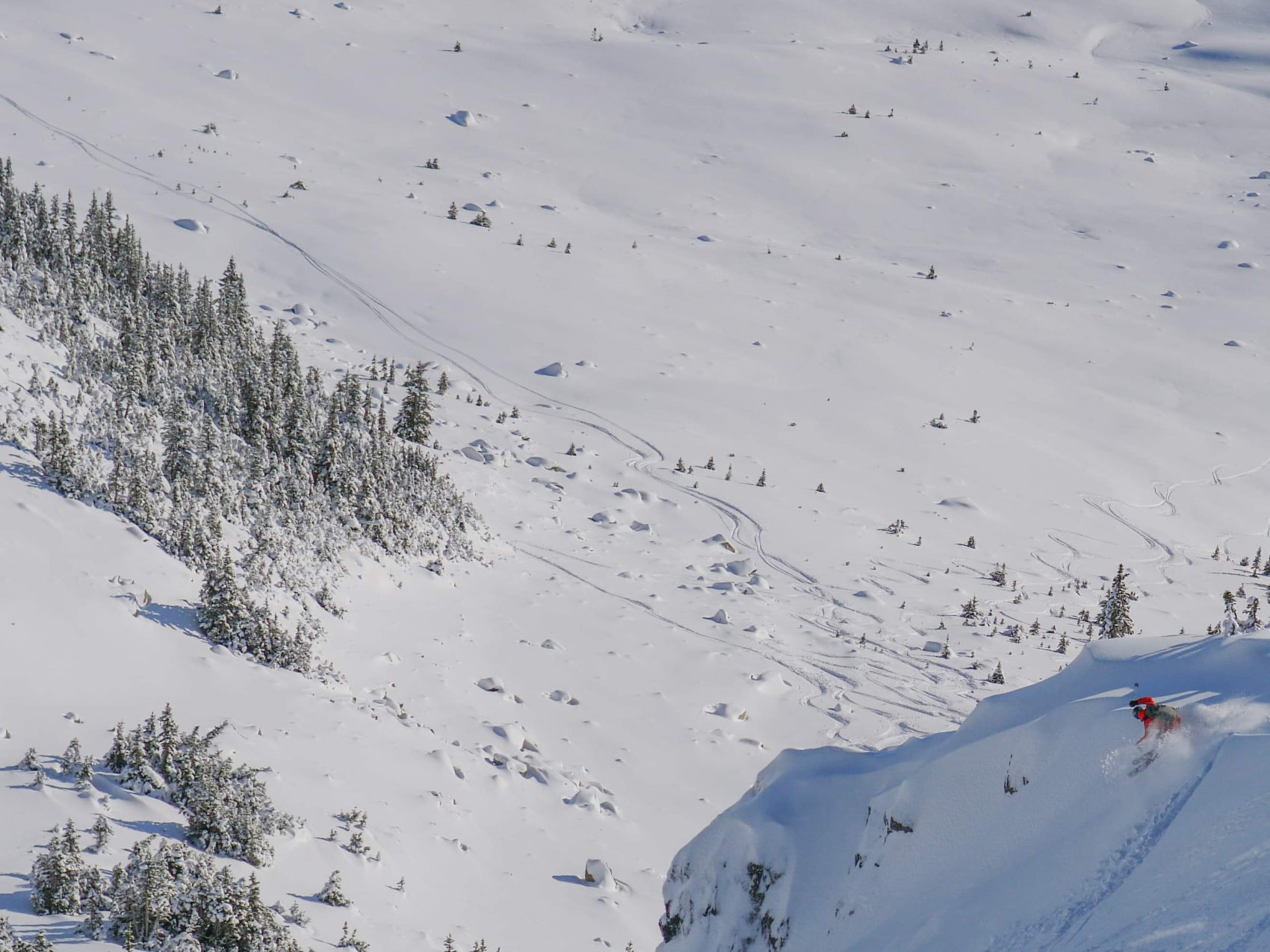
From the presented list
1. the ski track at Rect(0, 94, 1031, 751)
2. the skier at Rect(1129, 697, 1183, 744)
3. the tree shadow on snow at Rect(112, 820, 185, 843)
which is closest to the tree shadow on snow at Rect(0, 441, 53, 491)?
the tree shadow on snow at Rect(112, 820, 185, 843)

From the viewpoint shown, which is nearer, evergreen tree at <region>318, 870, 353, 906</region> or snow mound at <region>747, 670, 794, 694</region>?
evergreen tree at <region>318, 870, 353, 906</region>

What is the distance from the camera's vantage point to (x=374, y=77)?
75.8 m

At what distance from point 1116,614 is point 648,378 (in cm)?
2093

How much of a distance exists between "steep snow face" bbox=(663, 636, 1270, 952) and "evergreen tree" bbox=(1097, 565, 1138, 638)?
20.3m

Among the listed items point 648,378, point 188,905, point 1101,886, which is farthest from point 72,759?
point 648,378

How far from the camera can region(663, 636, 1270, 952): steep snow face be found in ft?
26.9

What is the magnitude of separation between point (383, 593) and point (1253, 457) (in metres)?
38.1

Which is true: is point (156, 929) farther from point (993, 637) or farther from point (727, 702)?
point (993, 637)

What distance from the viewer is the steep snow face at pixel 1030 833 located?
820 centimetres

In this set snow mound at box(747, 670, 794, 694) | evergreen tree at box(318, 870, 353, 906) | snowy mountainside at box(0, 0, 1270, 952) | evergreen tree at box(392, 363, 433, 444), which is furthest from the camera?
evergreen tree at box(392, 363, 433, 444)

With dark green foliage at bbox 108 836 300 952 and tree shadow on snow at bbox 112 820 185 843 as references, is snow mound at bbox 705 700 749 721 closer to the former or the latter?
tree shadow on snow at bbox 112 820 185 843

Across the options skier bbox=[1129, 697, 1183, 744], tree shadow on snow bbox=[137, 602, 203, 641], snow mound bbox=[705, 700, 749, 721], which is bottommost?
snow mound bbox=[705, 700, 749, 721]

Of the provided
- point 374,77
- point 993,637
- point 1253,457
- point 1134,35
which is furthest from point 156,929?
point 1134,35

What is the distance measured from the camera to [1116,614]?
1190 inches
